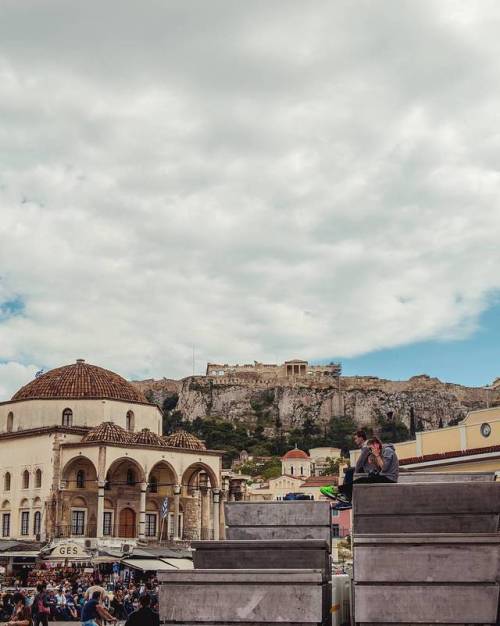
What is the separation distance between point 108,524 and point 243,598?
42.8 m

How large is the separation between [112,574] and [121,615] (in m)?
14.5

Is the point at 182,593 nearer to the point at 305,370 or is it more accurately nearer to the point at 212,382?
the point at 212,382

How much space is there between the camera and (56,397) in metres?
52.8

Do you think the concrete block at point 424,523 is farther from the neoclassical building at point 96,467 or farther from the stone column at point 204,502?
the stone column at point 204,502

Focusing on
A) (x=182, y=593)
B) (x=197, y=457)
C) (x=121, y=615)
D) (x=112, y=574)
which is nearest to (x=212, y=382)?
(x=197, y=457)

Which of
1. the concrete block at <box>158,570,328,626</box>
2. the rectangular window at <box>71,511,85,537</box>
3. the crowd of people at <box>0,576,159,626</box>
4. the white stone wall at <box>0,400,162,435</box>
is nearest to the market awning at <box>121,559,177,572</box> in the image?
the crowd of people at <box>0,576,159,626</box>

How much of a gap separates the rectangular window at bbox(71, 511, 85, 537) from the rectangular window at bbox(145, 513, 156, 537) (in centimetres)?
394

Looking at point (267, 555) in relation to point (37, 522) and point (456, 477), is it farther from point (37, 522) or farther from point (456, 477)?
point (37, 522)

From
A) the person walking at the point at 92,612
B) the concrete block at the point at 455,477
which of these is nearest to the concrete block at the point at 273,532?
the concrete block at the point at 455,477

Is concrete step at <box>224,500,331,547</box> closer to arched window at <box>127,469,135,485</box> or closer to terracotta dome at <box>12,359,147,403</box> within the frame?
A: arched window at <box>127,469,135,485</box>

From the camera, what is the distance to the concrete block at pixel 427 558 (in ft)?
26.6

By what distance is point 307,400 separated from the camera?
539 ft

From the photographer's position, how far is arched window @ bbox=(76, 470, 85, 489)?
4963cm

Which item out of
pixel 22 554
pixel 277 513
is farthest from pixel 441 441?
pixel 277 513
